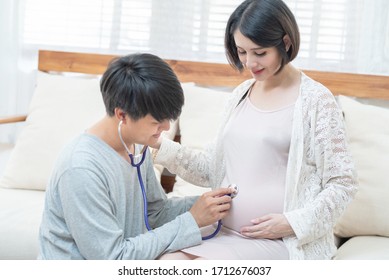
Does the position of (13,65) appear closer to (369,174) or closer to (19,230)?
(19,230)

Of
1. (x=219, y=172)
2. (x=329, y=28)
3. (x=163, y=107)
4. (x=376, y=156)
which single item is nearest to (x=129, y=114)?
(x=163, y=107)

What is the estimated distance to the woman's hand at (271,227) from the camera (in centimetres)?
150

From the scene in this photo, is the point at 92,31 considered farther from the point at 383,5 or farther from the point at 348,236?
the point at 348,236

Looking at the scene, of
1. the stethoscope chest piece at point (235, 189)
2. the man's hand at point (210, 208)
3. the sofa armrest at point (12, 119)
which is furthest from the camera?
the sofa armrest at point (12, 119)

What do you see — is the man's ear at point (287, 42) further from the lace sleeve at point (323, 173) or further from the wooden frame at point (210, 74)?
the wooden frame at point (210, 74)

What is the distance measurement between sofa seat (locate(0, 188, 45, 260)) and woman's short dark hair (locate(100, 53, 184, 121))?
→ 726 millimetres

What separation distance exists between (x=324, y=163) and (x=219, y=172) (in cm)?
31

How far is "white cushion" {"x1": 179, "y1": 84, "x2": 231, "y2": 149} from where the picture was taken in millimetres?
2334

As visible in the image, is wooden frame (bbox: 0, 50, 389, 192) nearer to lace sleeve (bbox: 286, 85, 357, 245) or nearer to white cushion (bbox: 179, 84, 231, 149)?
white cushion (bbox: 179, 84, 231, 149)

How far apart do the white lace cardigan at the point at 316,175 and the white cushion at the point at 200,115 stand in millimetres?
775

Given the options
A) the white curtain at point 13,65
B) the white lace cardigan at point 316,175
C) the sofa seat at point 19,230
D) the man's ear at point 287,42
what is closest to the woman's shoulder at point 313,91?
the white lace cardigan at point 316,175

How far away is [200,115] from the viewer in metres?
2.38

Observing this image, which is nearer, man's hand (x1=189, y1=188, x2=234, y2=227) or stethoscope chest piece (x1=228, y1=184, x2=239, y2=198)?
man's hand (x1=189, y1=188, x2=234, y2=227)

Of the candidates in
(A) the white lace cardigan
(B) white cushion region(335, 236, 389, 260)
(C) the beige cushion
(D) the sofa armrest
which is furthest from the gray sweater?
(D) the sofa armrest
